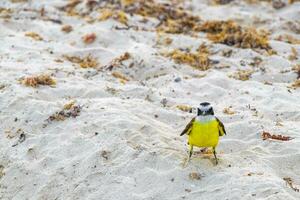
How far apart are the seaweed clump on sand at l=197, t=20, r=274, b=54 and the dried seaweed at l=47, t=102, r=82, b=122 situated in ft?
14.9

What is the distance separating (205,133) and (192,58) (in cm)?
454

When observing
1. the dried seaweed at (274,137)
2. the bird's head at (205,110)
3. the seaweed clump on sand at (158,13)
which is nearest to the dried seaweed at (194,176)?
the bird's head at (205,110)

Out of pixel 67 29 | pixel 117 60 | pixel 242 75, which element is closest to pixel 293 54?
pixel 242 75

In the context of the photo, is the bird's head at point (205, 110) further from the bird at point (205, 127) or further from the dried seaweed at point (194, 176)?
the dried seaweed at point (194, 176)

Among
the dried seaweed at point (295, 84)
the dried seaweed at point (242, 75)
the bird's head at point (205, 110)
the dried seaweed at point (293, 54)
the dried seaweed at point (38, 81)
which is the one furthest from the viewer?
the dried seaweed at point (293, 54)

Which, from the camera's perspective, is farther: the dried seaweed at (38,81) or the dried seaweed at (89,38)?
the dried seaweed at (89,38)

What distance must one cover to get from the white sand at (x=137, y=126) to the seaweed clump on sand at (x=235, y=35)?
A: 252 millimetres

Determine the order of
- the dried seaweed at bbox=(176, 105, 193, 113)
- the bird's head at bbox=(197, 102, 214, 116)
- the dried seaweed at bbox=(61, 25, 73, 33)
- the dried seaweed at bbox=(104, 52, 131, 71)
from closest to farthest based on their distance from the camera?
1. the bird's head at bbox=(197, 102, 214, 116)
2. the dried seaweed at bbox=(176, 105, 193, 113)
3. the dried seaweed at bbox=(104, 52, 131, 71)
4. the dried seaweed at bbox=(61, 25, 73, 33)

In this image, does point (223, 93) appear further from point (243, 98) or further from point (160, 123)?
point (160, 123)

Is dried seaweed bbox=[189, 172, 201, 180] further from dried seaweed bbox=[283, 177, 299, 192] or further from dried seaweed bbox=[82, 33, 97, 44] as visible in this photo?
dried seaweed bbox=[82, 33, 97, 44]

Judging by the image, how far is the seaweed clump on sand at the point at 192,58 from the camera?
33.4 ft

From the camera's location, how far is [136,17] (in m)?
12.7

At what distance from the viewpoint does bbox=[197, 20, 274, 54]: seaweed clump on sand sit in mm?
11023

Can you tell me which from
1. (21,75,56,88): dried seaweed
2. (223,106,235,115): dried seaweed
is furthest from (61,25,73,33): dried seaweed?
(223,106,235,115): dried seaweed
